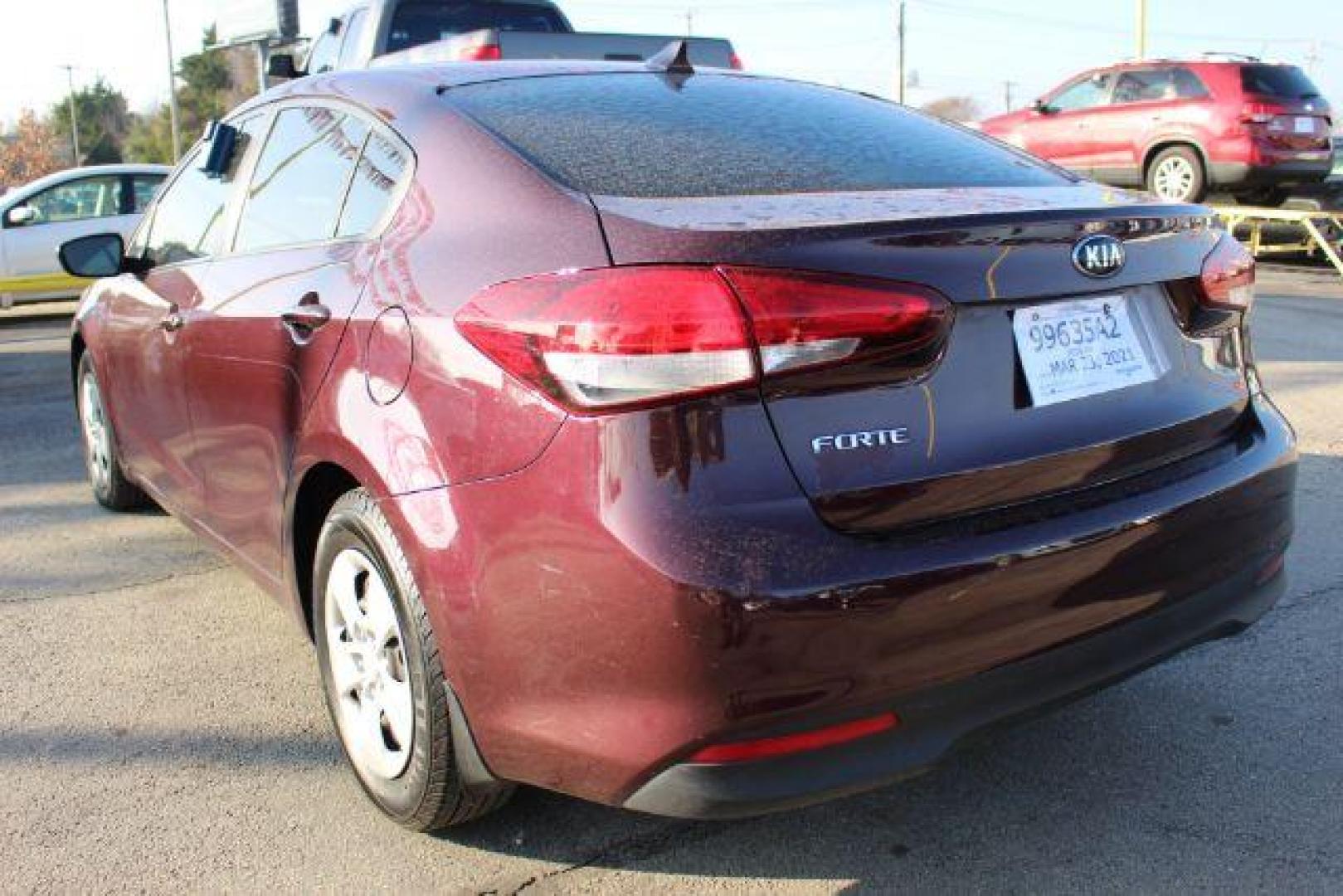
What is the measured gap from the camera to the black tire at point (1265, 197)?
43.8 feet

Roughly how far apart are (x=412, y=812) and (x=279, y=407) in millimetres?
1001

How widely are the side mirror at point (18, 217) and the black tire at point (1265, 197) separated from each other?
12596 mm

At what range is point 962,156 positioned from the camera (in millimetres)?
2863

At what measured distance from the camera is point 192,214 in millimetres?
3965

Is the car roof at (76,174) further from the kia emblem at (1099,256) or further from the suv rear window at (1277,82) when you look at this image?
the kia emblem at (1099,256)

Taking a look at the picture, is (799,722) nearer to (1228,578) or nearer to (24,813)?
(1228,578)

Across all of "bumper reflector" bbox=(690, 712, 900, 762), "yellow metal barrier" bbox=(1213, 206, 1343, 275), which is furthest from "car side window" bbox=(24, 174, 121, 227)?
"bumper reflector" bbox=(690, 712, 900, 762)

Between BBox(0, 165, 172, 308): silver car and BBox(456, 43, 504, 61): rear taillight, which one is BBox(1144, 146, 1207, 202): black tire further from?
BBox(0, 165, 172, 308): silver car

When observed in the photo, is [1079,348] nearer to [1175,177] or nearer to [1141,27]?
[1175,177]

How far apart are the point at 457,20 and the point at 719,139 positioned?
754cm

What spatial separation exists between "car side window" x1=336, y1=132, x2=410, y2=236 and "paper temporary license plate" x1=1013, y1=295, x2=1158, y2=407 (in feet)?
4.53

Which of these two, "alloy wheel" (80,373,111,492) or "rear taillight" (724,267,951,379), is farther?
"alloy wheel" (80,373,111,492)

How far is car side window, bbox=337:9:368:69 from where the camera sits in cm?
914

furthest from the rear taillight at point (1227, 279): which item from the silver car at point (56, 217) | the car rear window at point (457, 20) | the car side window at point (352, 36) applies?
the silver car at point (56, 217)
